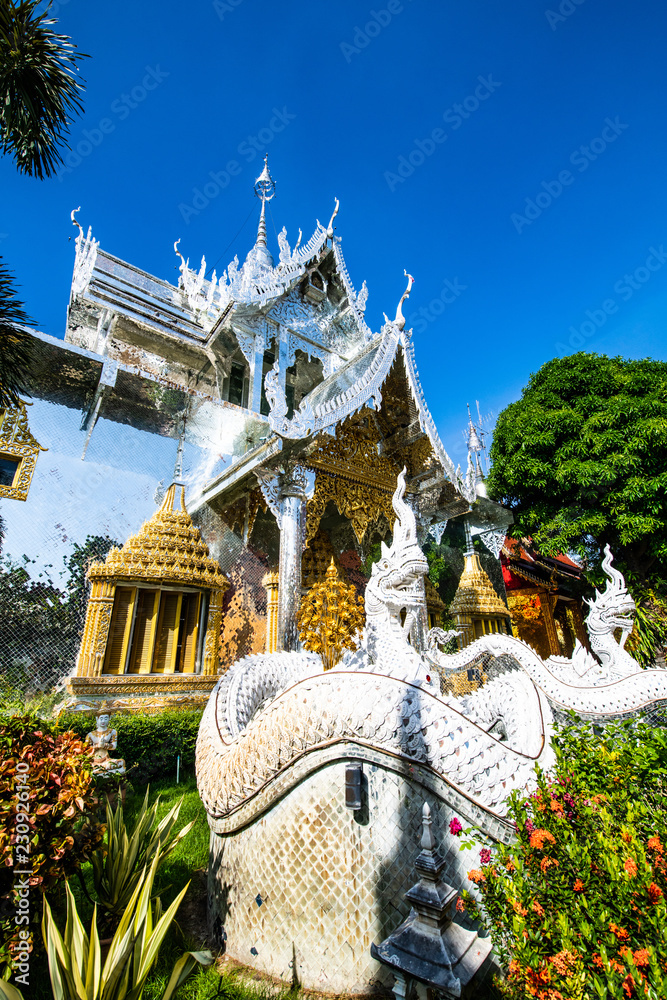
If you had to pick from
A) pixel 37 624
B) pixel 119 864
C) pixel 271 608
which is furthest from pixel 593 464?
pixel 37 624

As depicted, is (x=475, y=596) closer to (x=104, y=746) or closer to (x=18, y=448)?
(x=104, y=746)

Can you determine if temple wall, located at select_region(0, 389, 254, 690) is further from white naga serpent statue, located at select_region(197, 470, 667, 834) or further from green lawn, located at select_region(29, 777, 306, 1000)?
white naga serpent statue, located at select_region(197, 470, 667, 834)

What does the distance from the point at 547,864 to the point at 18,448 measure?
7767mm

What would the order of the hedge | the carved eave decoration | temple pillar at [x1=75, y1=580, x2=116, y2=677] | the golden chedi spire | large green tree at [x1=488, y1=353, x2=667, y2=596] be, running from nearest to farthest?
the hedge
temple pillar at [x1=75, y1=580, x2=116, y2=677]
the carved eave decoration
large green tree at [x1=488, y1=353, x2=667, y2=596]
the golden chedi spire

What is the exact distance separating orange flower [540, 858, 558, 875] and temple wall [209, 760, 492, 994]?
2.61 feet

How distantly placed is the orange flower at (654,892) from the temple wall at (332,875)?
1.17 metres

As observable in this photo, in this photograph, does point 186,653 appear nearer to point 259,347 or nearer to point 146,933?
point 146,933

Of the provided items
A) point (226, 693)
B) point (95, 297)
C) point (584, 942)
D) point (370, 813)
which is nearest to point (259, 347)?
point (95, 297)

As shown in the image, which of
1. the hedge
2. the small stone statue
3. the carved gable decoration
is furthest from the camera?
the carved gable decoration

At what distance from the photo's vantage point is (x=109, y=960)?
6.56 ft

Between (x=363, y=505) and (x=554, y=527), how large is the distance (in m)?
4.14

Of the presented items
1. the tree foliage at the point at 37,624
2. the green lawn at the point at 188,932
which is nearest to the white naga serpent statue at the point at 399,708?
the green lawn at the point at 188,932

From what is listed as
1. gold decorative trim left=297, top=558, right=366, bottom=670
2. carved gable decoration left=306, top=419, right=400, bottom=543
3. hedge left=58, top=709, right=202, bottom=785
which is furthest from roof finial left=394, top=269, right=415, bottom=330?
hedge left=58, top=709, right=202, bottom=785

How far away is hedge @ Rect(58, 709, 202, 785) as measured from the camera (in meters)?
5.80
